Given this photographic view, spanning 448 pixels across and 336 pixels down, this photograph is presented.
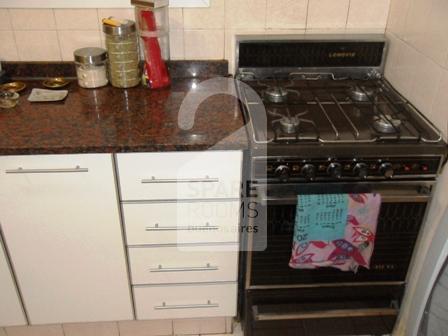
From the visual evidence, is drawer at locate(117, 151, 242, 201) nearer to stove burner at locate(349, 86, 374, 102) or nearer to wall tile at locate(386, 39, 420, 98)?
stove burner at locate(349, 86, 374, 102)

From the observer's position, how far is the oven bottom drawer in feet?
5.91

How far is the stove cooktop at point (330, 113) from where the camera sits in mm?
1548

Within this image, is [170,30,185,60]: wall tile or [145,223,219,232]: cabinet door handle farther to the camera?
[170,30,185,60]: wall tile

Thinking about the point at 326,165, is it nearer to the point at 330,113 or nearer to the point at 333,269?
the point at 330,113

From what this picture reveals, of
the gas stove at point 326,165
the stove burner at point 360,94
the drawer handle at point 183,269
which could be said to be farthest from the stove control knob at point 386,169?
the drawer handle at point 183,269

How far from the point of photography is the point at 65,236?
1.66 m

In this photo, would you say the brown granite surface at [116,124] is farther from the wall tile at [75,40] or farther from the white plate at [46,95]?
the wall tile at [75,40]

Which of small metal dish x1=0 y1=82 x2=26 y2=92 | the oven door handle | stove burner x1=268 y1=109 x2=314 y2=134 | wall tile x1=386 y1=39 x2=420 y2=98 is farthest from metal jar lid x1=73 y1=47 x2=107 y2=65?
wall tile x1=386 y1=39 x2=420 y2=98

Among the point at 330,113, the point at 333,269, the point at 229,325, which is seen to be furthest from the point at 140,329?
the point at 330,113

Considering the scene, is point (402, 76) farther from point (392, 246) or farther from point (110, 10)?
point (110, 10)

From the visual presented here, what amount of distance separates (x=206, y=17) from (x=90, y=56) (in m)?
0.51

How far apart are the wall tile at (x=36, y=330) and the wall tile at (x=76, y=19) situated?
1264 mm

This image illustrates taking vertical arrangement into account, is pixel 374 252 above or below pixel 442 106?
below

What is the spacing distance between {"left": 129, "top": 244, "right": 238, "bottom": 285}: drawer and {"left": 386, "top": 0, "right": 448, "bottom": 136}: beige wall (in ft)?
2.92
